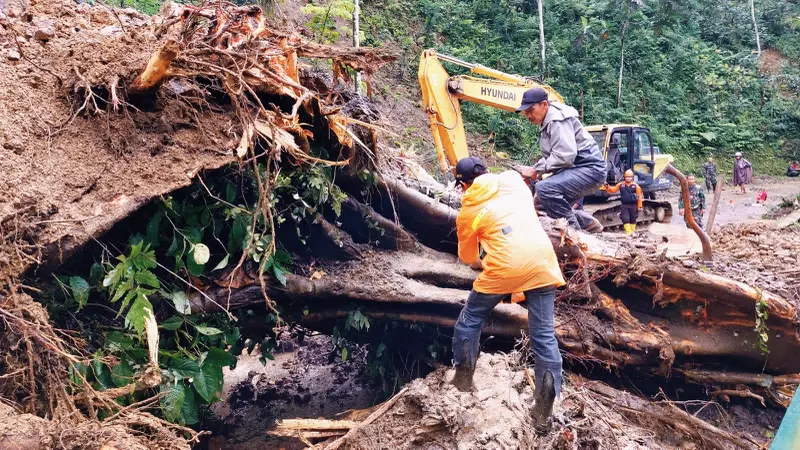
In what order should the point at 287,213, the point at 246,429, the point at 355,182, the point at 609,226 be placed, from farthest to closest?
the point at 609,226, the point at 246,429, the point at 355,182, the point at 287,213

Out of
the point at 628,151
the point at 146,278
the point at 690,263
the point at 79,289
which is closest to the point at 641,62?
the point at 628,151

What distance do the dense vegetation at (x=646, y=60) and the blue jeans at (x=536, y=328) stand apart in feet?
51.6

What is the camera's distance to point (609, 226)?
42.8 feet

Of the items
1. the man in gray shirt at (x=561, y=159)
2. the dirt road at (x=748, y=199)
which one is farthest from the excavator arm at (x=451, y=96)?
the dirt road at (x=748, y=199)

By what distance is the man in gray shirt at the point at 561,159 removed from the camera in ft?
17.8

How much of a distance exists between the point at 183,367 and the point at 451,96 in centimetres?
575

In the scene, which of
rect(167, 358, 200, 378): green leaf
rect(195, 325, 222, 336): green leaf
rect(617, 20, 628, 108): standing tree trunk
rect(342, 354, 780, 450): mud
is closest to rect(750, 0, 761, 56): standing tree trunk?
rect(617, 20, 628, 108): standing tree trunk

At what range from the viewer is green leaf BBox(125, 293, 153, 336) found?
3319mm

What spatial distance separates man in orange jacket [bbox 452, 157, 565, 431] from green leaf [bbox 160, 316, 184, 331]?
1902 mm

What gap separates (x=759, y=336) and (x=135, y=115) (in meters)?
5.81

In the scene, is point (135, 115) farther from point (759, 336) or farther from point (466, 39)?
point (466, 39)

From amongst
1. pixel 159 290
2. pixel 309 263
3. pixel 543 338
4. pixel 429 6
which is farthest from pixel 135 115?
pixel 429 6

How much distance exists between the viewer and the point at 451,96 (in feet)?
27.3

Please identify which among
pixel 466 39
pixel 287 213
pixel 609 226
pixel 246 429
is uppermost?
pixel 466 39
